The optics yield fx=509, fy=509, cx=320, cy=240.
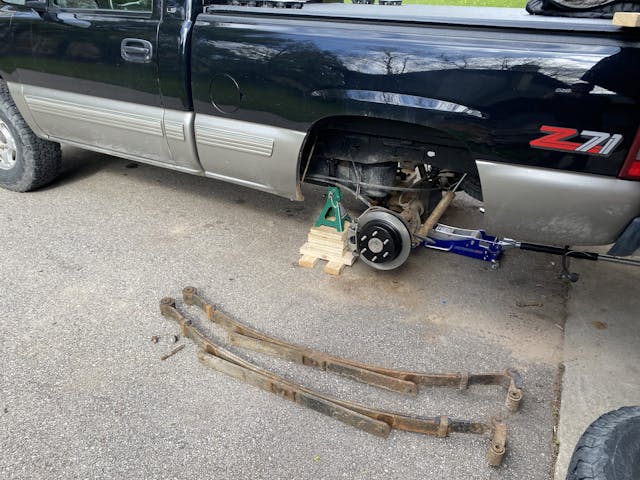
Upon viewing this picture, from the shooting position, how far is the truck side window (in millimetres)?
3115

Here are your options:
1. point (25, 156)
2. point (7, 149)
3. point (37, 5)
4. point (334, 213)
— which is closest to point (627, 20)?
point (334, 213)

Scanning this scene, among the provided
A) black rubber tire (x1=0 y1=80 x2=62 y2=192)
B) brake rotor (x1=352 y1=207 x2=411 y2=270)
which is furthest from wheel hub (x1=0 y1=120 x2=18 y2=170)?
brake rotor (x1=352 y1=207 x2=411 y2=270)

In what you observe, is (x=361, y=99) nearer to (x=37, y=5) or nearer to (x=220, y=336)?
(x=220, y=336)

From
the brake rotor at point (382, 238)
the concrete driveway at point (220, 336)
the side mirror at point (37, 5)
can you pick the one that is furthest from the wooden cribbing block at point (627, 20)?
the side mirror at point (37, 5)

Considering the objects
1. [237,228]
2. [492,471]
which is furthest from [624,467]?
[237,228]

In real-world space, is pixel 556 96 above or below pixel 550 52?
below

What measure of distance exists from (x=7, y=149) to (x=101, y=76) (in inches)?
60.8

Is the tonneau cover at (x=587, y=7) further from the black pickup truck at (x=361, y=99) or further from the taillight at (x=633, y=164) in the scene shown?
the taillight at (x=633, y=164)

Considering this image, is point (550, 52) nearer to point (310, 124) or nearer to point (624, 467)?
point (310, 124)

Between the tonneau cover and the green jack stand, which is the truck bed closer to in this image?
the tonneau cover

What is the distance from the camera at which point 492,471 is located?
2010mm

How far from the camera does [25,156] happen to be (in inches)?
162

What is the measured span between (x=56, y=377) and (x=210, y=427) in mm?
825

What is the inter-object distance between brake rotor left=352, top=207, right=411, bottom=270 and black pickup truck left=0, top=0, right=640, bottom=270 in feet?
0.31
